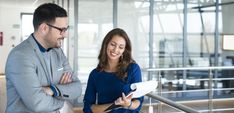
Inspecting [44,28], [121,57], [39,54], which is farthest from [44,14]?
[121,57]

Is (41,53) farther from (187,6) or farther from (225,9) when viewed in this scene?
(225,9)

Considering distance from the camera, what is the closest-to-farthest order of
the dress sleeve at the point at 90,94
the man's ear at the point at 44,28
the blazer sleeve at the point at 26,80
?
the blazer sleeve at the point at 26,80
the man's ear at the point at 44,28
the dress sleeve at the point at 90,94

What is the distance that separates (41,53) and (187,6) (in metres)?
5.81

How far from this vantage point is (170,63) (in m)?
7.15

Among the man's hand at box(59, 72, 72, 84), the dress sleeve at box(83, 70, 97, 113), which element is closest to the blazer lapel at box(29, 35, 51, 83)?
the man's hand at box(59, 72, 72, 84)

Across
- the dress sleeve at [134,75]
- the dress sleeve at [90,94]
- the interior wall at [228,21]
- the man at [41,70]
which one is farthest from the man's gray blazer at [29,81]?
the interior wall at [228,21]

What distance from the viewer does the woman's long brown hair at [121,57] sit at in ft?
6.16

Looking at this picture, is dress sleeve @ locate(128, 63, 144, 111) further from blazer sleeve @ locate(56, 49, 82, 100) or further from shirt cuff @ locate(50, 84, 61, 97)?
shirt cuff @ locate(50, 84, 61, 97)

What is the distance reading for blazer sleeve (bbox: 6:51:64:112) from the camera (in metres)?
1.55

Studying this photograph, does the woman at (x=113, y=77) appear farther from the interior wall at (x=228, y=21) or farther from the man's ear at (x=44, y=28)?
the interior wall at (x=228, y=21)

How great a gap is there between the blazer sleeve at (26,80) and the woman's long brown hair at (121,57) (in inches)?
17.3

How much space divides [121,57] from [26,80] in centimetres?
57

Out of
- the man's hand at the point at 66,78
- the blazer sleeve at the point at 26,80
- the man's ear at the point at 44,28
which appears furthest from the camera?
the man's hand at the point at 66,78

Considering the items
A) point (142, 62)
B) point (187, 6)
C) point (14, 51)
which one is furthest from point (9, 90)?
point (187, 6)
